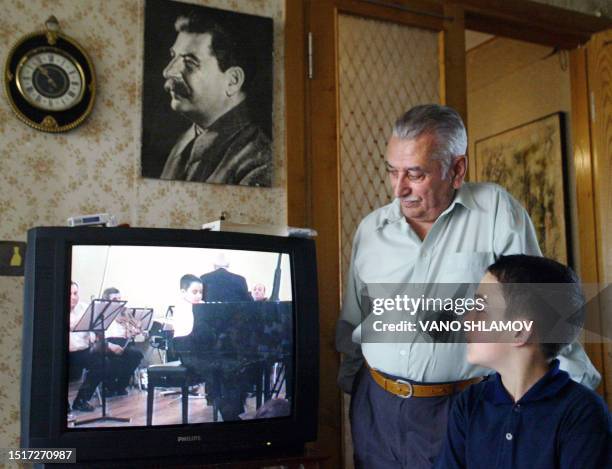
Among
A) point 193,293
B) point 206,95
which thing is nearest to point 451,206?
point 193,293

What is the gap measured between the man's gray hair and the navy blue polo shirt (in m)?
0.73

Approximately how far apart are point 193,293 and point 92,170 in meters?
0.68

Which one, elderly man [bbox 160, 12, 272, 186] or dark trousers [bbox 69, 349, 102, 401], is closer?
dark trousers [bbox 69, 349, 102, 401]

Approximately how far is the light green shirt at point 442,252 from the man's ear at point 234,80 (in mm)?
686

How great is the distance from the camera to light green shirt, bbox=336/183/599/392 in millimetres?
1989

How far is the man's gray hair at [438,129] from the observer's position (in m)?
2.07

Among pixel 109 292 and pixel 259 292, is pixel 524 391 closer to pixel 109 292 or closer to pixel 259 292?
pixel 259 292

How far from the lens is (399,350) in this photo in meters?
2.02

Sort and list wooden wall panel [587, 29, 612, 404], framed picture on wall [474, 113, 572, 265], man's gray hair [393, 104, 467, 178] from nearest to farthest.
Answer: man's gray hair [393, 104, 467, 178] → wooden wall panel [587, 29, 612, 404] → framed picture on wall [474, 113, 572, 265]

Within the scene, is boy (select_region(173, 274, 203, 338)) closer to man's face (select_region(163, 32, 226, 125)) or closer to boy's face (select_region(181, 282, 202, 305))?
boy's face (select_region(181, 282, 202, 305))

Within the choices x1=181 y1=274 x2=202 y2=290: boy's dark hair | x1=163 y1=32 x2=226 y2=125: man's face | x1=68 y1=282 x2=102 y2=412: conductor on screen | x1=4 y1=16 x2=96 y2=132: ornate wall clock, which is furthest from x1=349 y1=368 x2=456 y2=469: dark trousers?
x1=4 y1=16 x2=96 y2=132: ornate wall clock

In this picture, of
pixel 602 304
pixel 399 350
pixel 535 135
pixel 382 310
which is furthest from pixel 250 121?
pixel 535 135

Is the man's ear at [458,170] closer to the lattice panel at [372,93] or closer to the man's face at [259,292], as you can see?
the lattice panel at [372,93]

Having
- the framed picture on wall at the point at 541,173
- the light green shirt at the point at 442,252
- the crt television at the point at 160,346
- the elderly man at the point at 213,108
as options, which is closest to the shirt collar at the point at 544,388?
the light green shirt at the point at 442,252
